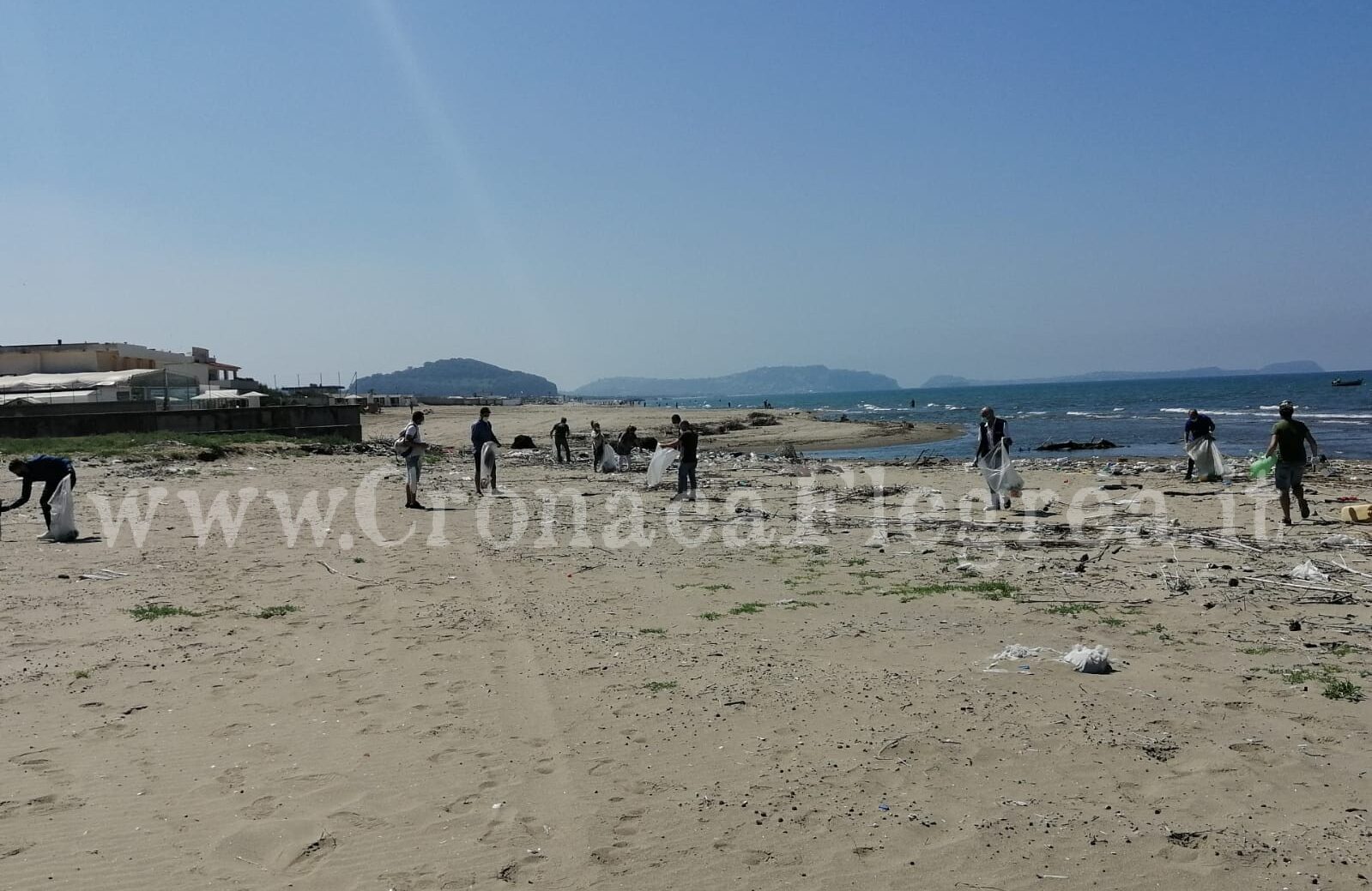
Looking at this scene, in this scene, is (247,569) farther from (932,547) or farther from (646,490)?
(646,490)

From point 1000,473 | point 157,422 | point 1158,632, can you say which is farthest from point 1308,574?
point 157,422

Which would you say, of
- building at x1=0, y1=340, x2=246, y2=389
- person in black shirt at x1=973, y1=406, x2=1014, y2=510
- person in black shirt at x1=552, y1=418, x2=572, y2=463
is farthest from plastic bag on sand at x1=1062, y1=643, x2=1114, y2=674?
building at x1=0, y1=340, x2=246, y2=389

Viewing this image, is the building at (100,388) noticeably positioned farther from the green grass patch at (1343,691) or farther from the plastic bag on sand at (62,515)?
the green grass patch at (1343,691)

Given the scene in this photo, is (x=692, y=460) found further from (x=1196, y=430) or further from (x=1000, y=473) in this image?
(x=1196, y=430)

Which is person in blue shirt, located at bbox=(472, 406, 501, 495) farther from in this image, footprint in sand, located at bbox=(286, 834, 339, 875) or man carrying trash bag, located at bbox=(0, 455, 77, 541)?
footprint in sand, located at bbox=(286, 834, 339, 875)

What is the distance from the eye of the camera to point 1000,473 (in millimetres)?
14398

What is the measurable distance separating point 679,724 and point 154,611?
4927mm

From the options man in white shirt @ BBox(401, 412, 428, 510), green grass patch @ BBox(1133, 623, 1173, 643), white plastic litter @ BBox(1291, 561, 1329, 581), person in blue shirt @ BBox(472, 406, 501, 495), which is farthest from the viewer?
person in blue shirt @ BBox(472, 406, 501, 495)

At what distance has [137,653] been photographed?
6586mm

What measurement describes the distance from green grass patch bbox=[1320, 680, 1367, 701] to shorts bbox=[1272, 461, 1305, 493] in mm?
8072

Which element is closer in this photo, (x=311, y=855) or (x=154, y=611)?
(x=311, y=855)

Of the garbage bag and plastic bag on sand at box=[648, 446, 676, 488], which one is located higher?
the garbage bag

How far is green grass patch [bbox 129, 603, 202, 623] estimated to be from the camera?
24.6ft

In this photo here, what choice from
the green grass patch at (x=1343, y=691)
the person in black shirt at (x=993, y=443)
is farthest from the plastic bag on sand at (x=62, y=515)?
the green grass patch at (x=1343, y=691)
